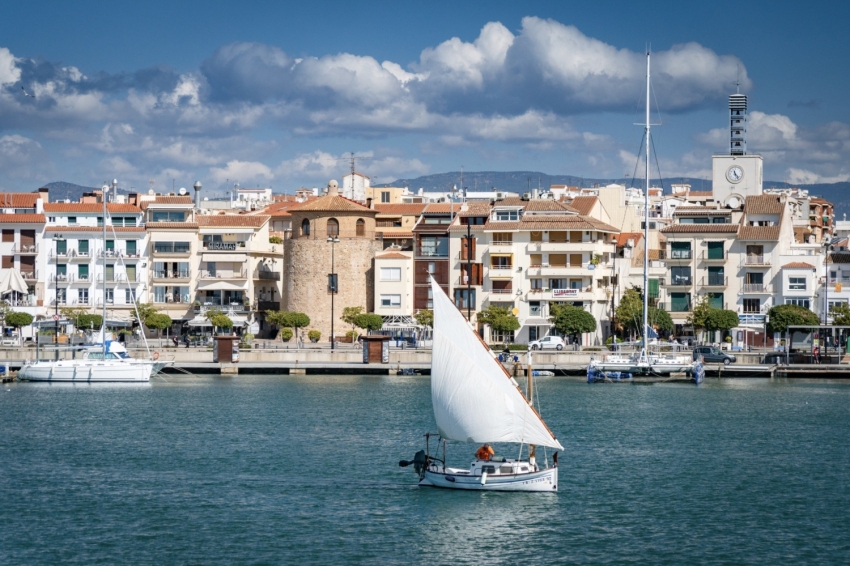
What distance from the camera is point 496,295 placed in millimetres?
108500

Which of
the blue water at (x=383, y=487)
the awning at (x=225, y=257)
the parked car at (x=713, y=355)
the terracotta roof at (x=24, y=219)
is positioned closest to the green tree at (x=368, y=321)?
the awning at (x=225, y=257)

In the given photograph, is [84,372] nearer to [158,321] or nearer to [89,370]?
[89,370]

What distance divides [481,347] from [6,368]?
164 ft

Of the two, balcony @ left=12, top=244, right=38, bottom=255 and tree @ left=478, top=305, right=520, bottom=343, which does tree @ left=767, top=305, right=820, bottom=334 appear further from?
balcony @ left=12, top=244, right=38, bottom=255

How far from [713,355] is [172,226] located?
4574cm

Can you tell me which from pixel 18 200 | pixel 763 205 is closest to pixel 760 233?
pixel 763 205

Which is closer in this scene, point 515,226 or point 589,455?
point 589,455

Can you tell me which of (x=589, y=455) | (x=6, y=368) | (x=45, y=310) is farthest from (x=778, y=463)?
(x=45, y=310)

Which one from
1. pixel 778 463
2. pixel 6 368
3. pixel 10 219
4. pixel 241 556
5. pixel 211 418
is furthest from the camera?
pixel 10 219

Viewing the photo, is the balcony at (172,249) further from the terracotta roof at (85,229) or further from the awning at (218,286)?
the awning at (218,286)

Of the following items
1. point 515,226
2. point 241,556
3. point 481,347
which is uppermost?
point 515,226

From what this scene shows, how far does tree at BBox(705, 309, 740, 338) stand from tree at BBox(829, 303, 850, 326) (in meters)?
6.79

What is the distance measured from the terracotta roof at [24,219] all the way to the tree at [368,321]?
28.1 meters

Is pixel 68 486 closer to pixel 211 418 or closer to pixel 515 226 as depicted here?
pixel 211 418
